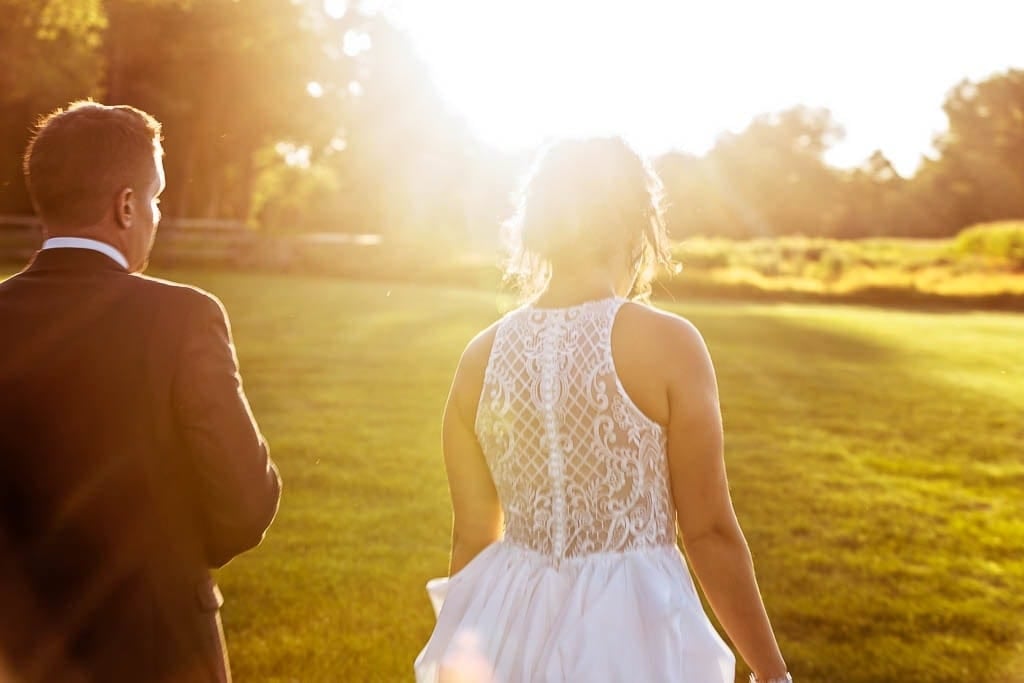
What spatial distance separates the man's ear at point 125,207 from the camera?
90.4 inches

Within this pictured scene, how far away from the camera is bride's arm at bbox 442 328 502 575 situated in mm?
2594

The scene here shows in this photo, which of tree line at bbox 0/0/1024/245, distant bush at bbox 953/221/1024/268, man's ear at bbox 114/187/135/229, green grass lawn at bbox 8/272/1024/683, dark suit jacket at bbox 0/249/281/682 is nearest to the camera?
dark suit jacket at bbox 0/249/281/682

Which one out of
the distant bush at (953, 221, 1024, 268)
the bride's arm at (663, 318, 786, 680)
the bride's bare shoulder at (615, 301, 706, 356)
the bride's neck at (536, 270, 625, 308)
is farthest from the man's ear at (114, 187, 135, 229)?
the distant bush at (953, 221, 1024, 268)

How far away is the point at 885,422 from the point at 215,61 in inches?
1283

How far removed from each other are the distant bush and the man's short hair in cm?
3280

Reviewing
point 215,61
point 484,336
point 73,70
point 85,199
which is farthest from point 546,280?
point 215,61

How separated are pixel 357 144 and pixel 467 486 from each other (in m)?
47.3

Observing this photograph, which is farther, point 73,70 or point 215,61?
point 215,61

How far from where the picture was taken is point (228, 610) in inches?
235

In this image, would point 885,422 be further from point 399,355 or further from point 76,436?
point 76,436

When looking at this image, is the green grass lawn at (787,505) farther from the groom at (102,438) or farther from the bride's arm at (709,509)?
the bride's arm at (709,509)

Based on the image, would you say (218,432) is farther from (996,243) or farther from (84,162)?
(996,243)

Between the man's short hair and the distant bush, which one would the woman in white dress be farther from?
the distant bush

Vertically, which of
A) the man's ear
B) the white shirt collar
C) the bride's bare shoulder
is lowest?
the bride's bare shoulder
